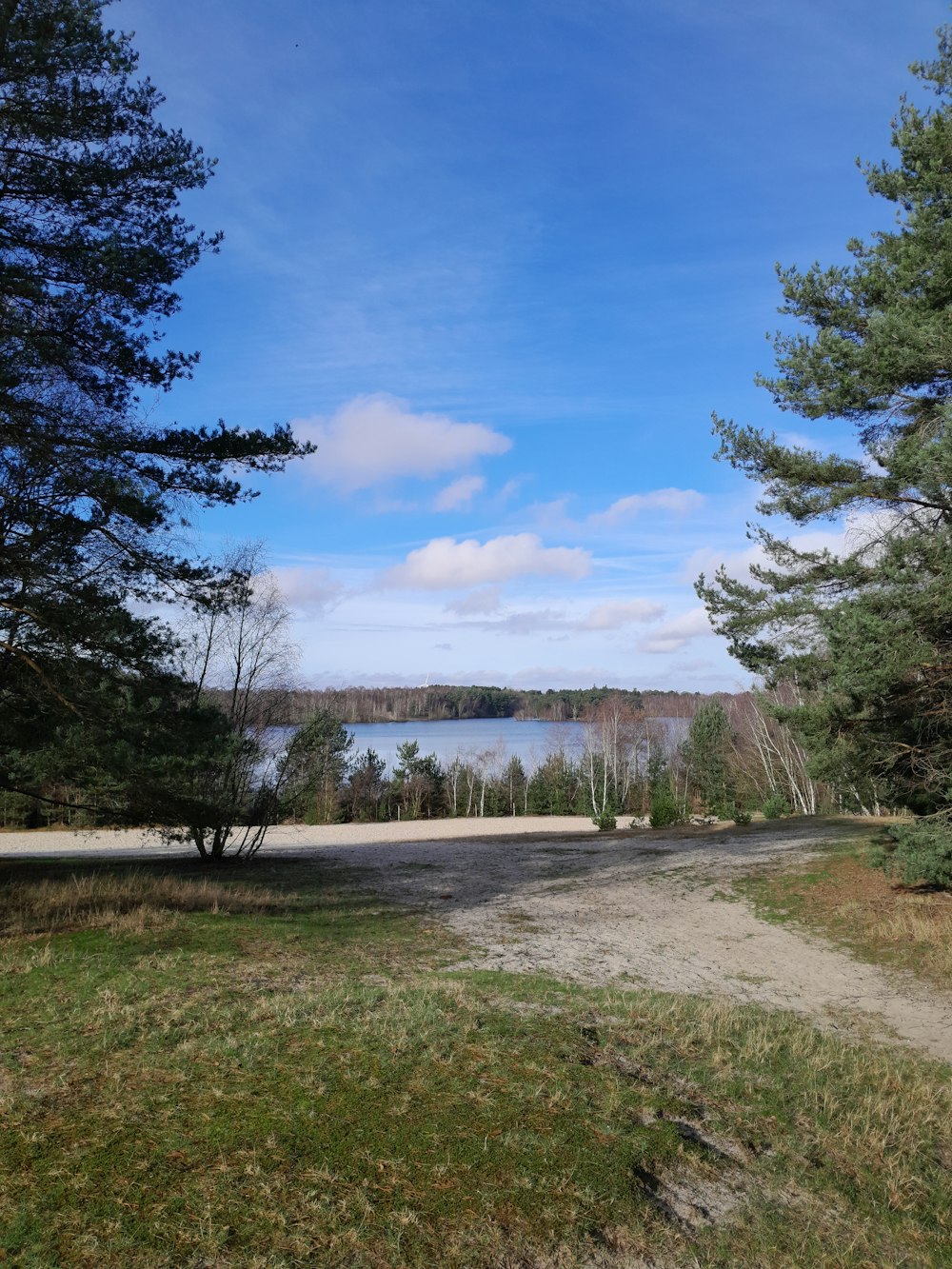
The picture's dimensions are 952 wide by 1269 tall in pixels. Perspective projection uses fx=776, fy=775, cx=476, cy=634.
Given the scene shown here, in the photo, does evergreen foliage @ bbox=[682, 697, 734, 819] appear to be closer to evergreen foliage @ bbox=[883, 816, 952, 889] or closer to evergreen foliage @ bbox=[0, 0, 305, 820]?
evergreen foliage @ bbox=[883, 816, 952, 889]

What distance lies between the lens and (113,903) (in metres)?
9.07

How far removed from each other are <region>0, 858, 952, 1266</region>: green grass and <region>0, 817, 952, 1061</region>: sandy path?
1396 mm

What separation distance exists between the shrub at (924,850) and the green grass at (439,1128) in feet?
15.9

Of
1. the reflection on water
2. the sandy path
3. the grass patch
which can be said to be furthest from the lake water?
the grass patch

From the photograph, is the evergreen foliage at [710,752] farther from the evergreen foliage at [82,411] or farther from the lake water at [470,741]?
the evergreen foliage at [82,411]

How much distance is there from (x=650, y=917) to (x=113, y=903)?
716cm

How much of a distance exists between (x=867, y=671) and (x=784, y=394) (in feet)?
14.3

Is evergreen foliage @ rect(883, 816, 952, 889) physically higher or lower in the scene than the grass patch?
higher

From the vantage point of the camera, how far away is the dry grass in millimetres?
7988

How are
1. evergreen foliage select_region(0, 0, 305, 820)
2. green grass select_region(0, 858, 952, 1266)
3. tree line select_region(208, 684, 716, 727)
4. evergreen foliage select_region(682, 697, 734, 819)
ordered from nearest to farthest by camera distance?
1. green grass select_region(0, 858, 952, 1266)
2. evergreen foliage select_region(0, 0, 305, 820)
3. evergreen foliage select_region(682, 697, 734, 819)
4. tree line select_region(208, 684, 716, 727)

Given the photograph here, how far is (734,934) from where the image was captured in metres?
10.2

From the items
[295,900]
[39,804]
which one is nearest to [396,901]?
[295,900]

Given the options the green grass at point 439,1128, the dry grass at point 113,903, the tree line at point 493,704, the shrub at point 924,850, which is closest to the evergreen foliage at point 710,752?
the tree line at point 493,704

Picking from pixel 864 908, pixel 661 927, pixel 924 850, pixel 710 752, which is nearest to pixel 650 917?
pixel 661 927
